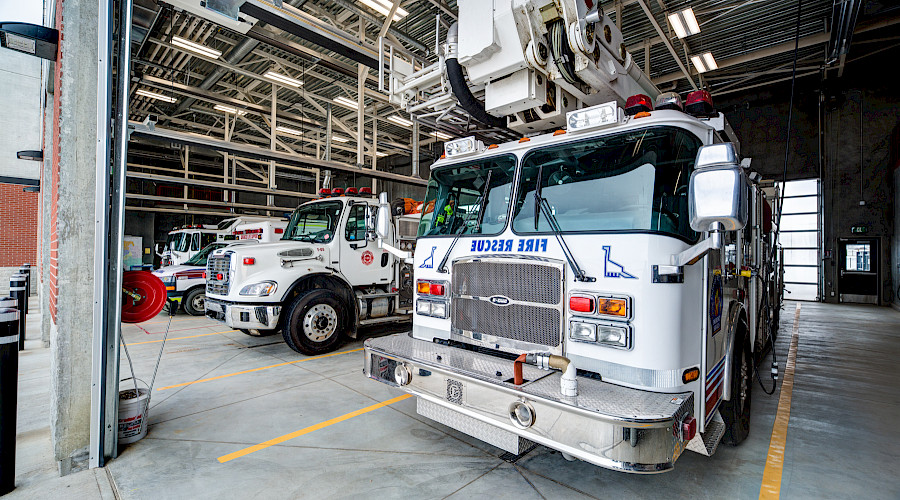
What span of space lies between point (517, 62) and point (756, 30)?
1035 centimetres

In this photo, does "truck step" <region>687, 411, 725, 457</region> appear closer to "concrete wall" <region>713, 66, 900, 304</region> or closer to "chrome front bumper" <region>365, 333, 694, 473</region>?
"chrome front bumper" <region>365, 333, 694, 473</region>

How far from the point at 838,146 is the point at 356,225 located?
17.7 m

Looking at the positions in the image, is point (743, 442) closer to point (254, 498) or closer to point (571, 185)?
point (571, 185)

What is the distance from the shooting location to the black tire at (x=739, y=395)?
125 inches

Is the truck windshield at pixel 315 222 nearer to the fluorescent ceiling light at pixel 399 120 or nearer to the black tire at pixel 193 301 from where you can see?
the black tire at pixel 193 301

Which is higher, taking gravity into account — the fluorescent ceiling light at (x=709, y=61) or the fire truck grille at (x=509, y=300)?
the fluorescent ceiling light at (x=709, y=61)

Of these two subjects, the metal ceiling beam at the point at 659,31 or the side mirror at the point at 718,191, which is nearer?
the side mirror at the point at 718,191

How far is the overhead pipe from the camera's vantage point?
163 inches

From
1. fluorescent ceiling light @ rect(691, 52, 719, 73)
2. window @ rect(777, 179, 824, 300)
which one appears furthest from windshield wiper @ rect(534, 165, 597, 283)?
window @ rect(777, 179, 824, 300)

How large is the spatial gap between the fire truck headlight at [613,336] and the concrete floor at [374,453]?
108 centimetres

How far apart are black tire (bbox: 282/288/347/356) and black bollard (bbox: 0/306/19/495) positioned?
10.9ft

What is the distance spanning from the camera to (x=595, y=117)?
9.46 ft

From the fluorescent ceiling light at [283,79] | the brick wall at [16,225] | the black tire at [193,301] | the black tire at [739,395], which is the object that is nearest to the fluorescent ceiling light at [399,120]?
the fluorescent ceiling light at [283,79]

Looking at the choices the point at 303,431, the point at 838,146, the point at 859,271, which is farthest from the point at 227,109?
the point at 859,271
